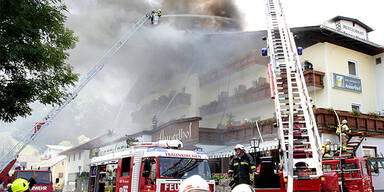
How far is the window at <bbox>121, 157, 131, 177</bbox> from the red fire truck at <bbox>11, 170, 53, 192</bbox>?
641 cm

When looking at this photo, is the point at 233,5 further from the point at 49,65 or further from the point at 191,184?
the point at 191,184

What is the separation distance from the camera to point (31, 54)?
667 cm

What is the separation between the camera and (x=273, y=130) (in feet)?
56.3

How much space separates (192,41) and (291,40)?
1345 centimetres

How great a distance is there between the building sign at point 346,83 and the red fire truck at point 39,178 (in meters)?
16.1

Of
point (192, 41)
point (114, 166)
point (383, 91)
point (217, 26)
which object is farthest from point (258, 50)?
point (114, 166)

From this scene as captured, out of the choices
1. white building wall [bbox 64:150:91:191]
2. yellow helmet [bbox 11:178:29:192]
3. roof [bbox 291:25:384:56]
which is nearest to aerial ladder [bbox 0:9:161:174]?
yellow helmet [bbox 11:178:29:192]

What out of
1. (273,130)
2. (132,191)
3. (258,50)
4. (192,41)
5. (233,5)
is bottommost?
(132,191)

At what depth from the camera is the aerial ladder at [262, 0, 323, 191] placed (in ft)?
24.9

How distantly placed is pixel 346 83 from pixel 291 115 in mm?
12969

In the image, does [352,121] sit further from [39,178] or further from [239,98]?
[39,178]

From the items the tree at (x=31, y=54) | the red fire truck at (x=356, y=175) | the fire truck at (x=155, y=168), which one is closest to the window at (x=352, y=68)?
the red fire truck at (x=356, y=175)

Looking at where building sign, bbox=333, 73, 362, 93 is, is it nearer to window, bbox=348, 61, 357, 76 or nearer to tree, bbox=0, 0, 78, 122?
window, bbox=348, 61, 357, 76

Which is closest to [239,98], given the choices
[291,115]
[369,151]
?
[369,151]
